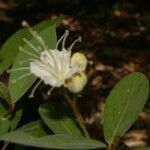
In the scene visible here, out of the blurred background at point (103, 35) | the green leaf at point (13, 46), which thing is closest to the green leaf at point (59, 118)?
the green leaf at point (13, 46)

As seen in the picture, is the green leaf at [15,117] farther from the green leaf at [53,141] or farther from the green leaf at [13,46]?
the green leaf at [53,141]

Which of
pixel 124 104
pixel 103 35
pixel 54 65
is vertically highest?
pixel 54 65

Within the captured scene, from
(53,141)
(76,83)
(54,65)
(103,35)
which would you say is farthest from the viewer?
(103,35)

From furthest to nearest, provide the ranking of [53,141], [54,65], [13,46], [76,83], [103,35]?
1. [103,35]
2. [13,46]
3. [54,65]
4. [76,83]
5. [53,141]

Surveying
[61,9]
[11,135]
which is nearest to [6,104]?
[11,135]

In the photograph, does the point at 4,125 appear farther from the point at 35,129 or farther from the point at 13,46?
the point at 13,46

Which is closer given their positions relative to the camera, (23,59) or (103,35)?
(23,59)

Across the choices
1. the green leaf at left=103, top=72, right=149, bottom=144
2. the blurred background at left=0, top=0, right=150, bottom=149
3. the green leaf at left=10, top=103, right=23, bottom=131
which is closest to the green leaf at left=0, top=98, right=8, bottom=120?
the green leaf at left=10, top=103, right=23, bottom=131

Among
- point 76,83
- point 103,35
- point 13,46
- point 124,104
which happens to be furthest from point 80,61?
point 103,35
